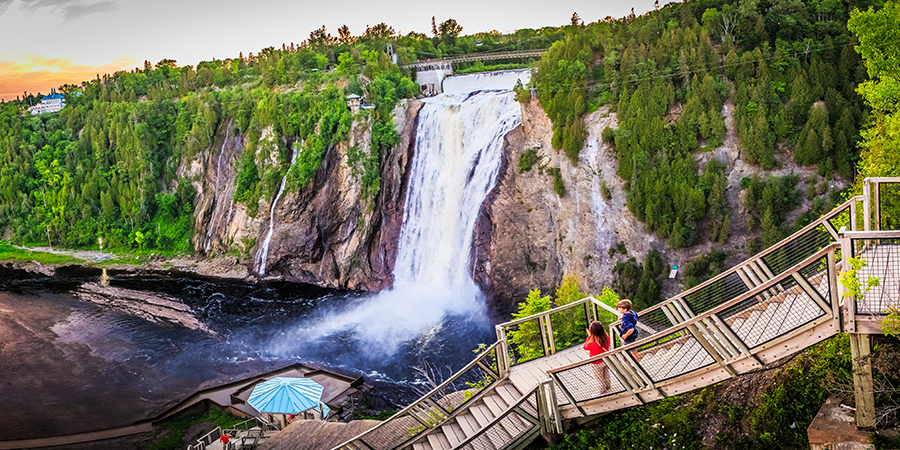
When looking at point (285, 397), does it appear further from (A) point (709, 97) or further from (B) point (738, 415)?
(A) point (709, 97)

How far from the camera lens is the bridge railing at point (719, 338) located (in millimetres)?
9805

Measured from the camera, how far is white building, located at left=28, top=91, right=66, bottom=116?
10206 centimetres

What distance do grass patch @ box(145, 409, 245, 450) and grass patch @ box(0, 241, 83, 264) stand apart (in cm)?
4140


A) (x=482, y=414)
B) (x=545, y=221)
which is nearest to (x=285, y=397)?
(x=482, y=414)

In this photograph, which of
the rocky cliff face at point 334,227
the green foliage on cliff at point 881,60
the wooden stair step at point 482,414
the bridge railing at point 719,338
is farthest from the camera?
the rocky cliff face at point 334,227

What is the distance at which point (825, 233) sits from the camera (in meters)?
12.5

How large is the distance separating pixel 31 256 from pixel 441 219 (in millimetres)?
45269

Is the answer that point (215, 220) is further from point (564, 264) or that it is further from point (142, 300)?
point (564, 264)

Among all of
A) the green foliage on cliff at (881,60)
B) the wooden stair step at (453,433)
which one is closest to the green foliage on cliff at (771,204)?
the green foliage on cliff at (881,60)

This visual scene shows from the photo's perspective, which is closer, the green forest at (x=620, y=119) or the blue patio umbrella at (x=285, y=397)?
the blue patio umbrella at (x=285, y=397)

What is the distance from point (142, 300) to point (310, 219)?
43.7 ft

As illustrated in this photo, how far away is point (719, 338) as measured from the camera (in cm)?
1058

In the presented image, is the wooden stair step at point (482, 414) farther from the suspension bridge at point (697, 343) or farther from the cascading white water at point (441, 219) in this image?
the cascading white water at point (441, 219)

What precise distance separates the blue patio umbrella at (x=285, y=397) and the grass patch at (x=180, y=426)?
361 cm
